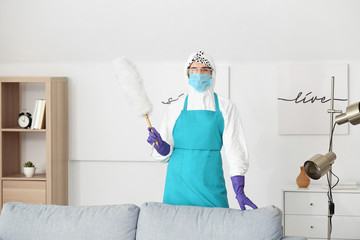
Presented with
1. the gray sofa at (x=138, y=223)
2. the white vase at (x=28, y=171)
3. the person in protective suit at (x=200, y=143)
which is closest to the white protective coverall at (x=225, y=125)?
the person in protective suit at (x=200, y=143)

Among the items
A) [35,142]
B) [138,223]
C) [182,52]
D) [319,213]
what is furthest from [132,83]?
[35,142]

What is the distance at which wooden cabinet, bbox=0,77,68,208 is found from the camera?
180 inches

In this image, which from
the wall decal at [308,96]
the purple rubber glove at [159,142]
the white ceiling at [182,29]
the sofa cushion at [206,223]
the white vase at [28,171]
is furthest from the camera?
the white vase at [28,171]

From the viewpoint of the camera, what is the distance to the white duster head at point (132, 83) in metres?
2.99

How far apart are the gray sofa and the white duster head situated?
52 cm

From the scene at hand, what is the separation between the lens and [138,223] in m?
2.81

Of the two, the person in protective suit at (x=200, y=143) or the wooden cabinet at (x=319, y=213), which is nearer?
the person in protective suit at (x=200, y=143)

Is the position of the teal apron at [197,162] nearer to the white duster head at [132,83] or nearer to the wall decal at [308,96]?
the white duster head at [132,83]

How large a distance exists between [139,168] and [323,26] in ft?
6.04

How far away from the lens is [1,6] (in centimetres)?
447

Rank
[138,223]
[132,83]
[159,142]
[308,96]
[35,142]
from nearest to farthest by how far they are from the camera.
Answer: [138,223]
[132,83]
[159,142]
[308,96]
[35,142]

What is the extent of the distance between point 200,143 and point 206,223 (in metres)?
0.61

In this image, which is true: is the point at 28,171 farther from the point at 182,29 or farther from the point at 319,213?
the point at 319,213

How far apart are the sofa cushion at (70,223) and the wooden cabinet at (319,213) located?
1.78m
